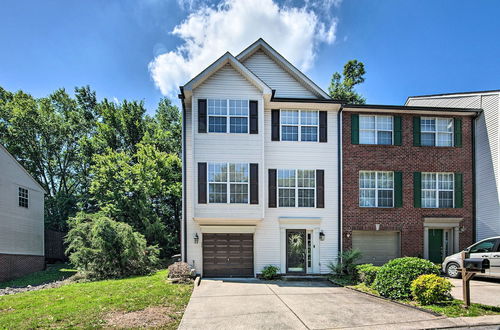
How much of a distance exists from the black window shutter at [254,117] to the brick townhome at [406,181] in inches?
179

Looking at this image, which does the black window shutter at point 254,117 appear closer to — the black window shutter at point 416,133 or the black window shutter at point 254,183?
the black window shutter at point 254,183

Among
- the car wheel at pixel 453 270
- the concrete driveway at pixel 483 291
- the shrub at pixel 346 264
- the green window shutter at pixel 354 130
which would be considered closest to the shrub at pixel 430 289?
the concrete driveway at pixel 483 291

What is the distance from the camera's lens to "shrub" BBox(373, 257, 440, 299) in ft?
29.3

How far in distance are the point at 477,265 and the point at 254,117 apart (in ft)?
31.9

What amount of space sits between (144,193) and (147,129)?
8.34m

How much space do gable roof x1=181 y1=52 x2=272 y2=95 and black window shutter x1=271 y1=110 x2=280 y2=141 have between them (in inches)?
52.0

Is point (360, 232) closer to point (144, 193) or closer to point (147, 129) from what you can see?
point (144, 193)

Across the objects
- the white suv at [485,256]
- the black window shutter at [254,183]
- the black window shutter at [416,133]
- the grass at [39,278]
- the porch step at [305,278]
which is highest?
the black window shutter at [416,133]

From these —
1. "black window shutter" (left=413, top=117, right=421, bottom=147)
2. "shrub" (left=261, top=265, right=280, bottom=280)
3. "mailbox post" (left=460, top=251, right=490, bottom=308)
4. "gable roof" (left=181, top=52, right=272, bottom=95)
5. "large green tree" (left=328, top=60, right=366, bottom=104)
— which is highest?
"large green tree" (left=328, top=60, right=366, bottom=104)

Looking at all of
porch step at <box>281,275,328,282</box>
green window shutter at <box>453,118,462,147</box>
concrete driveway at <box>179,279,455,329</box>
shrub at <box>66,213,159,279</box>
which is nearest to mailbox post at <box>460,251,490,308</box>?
concrete driveway at <box>179,279,455,329</box>

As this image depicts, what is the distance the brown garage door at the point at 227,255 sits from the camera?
1370 centimetres

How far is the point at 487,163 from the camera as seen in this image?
14.3 meters

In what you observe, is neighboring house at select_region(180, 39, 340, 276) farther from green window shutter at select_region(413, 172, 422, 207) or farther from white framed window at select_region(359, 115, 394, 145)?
green window shutter at select_region(413, 172, 422, 207)

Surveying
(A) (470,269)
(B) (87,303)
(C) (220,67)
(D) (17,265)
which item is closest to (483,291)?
(A) (470,269)
